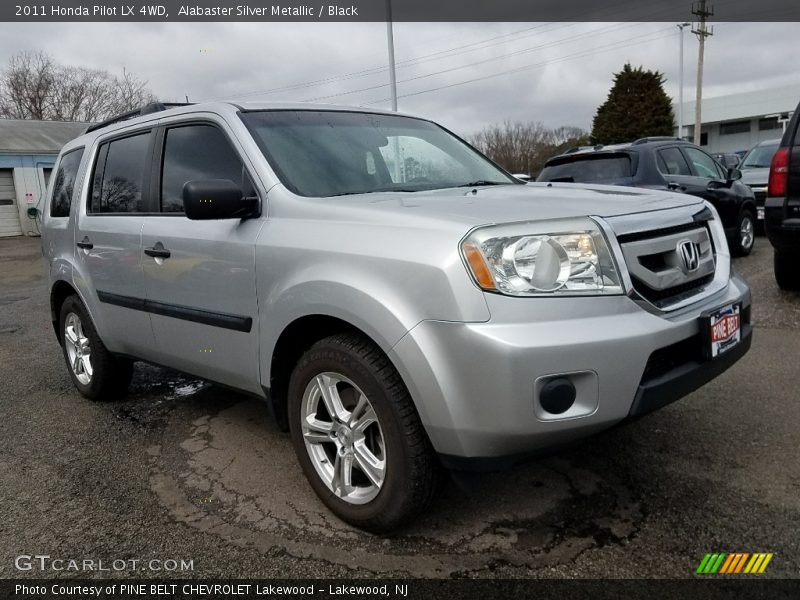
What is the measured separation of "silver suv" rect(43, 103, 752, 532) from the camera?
2.17 metres

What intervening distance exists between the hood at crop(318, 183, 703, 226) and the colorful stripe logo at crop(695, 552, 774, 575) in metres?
1.27

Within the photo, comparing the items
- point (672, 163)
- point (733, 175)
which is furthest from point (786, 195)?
point (733, 175)

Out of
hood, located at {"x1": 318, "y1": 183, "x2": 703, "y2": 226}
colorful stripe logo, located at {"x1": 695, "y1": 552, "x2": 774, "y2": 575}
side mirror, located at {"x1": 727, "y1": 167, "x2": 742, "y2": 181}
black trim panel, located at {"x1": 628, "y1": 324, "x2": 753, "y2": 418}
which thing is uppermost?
hood, located at {"x1": 318, "y1": 183, "x2": 703, "y2": 226}

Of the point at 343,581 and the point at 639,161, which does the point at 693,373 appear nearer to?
the point at 343,581

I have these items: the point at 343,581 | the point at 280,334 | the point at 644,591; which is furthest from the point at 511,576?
the point at 280,334

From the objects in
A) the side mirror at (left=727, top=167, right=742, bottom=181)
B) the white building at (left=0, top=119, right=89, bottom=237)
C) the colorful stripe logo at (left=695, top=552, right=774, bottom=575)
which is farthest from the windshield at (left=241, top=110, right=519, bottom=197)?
the white building at (left=0, top=119, right=89, bottom=237)

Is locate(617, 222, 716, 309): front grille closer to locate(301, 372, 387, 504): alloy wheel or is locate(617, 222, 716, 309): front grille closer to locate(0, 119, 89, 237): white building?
locate(301, 372, 387, 504): alloy wheel

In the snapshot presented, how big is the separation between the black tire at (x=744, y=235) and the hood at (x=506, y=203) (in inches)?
259

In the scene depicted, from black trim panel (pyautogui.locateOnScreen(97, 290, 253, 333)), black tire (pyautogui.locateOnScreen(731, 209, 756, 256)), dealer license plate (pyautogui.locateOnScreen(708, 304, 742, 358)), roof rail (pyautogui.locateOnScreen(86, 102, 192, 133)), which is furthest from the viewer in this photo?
black tire (pyautogui.locateOnScreen(731, 209, 756, 256))

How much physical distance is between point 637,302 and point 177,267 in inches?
86.6

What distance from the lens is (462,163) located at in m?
3.71

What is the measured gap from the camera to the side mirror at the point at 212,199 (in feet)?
8.96

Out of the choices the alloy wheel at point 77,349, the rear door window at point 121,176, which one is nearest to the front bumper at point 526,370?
the rear door window at point 121,176

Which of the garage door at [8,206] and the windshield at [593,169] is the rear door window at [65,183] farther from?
the garage door at [8,206]
